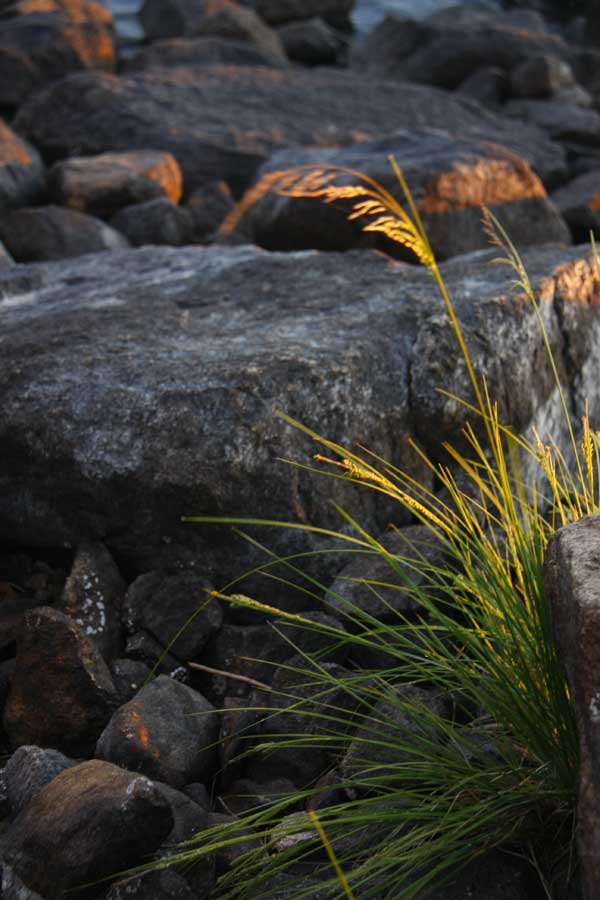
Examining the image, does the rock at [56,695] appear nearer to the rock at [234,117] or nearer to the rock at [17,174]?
the rock at [17,174]

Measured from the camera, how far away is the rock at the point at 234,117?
5969 millimetres

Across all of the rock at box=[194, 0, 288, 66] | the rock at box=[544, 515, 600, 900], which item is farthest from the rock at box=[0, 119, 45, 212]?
the rock at box=[194, 0, 288, 66]

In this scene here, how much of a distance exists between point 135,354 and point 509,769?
5.07ft

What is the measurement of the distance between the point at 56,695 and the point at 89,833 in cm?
52

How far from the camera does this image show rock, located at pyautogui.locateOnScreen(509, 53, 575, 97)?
9094 millimetres

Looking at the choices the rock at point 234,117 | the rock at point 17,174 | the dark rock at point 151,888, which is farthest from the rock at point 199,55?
the dark rock at point 151,888

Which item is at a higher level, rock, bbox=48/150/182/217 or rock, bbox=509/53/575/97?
rock, bbox=48/150/182/217

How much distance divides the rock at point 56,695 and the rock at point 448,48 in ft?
Result: 29.0

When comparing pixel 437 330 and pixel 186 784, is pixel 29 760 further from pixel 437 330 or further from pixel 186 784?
pixel 437 330

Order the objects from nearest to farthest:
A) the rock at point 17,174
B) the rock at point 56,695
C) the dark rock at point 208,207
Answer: the rock at point 56,695
the rock at point 17,174
the dark rock at point 208,207

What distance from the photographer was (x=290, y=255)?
11.3 ft

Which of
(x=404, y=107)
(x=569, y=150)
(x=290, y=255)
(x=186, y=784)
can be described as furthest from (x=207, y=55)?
(x=186, y=784)

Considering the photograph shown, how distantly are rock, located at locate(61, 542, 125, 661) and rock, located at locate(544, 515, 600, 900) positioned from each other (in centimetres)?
119

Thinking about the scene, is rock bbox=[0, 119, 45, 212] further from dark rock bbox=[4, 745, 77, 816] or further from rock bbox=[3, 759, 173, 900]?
rock bbox=[3, 759, 173, 900]
